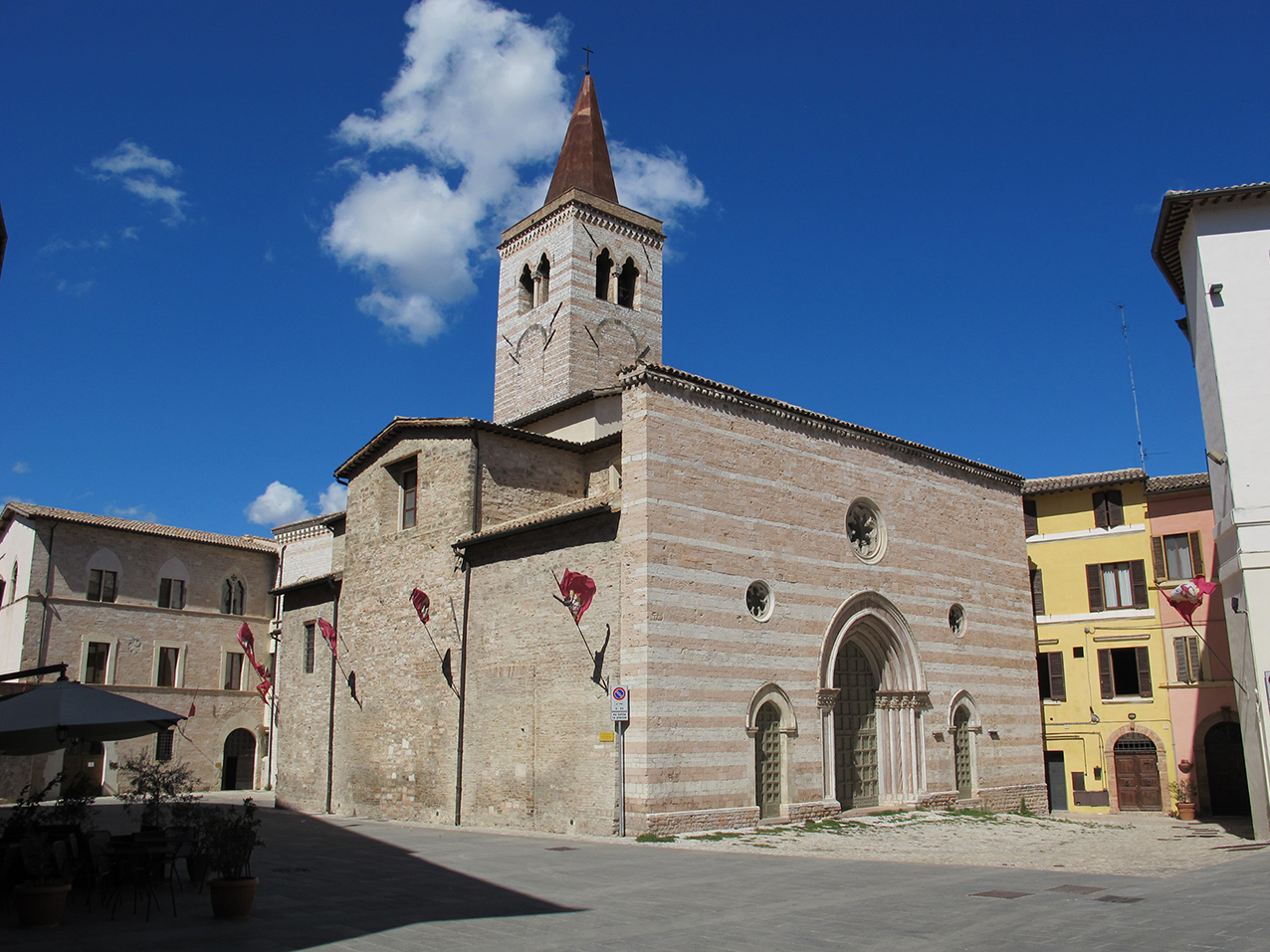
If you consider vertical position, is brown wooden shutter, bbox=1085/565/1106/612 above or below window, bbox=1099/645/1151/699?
above

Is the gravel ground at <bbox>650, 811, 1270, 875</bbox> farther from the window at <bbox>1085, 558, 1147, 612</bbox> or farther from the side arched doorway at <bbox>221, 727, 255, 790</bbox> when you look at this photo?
the side arched doorway at <bbox>221, 727, 255, 790</bbox>

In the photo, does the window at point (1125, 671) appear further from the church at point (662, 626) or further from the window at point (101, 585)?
the window at point (101, 585)

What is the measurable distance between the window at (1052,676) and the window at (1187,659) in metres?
3.08

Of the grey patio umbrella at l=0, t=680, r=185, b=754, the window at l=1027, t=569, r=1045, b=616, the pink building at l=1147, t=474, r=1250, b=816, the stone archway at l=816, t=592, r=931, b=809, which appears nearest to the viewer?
the grey patio umbrella at l=0, t=680, r=185, b=754

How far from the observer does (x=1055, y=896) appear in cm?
1065

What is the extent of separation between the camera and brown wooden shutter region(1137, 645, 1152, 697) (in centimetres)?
2758

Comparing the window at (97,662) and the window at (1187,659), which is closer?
the window at (1187,659)

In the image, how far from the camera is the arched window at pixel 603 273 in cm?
3562

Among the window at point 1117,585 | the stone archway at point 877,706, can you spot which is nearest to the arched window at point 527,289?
the stone archway at point 877,706

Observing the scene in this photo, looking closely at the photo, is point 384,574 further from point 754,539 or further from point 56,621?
point 56,621

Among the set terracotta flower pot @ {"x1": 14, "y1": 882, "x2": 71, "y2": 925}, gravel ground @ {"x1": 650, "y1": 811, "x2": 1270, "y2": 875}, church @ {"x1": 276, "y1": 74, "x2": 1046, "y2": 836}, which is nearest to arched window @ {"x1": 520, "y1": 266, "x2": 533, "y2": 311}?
church @ {"x1": 276, "y1": 74, "x2": 1046, "y2": 836}

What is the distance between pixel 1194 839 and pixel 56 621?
3379 cm

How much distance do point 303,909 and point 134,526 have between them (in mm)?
29875

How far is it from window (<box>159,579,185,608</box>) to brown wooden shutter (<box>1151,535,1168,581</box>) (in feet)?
109
